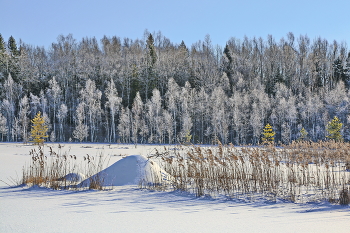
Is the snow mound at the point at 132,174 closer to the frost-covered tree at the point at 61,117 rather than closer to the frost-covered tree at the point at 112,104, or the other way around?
the frost-covered tree at the point at 112,104

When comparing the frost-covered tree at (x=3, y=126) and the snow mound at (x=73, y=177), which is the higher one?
the frost-covered tree at (x=3, y=126)

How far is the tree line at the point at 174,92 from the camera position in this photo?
40156mm

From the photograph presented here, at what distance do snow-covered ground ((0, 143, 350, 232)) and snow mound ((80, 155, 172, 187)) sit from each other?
809mm

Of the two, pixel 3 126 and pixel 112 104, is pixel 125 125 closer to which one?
pixel 112 104

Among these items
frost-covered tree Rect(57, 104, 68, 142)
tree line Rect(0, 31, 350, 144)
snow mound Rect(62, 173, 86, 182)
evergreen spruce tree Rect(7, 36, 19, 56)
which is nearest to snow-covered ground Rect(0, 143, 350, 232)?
snow mound Rect(62, 173, 86, 182)

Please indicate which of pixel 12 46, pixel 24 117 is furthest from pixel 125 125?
pixel 12 46

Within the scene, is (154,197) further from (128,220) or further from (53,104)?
(53,104)

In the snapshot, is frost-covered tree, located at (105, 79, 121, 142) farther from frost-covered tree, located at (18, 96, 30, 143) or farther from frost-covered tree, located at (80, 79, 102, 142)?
frost-covered tree, located at (18, 96, 30, 143)

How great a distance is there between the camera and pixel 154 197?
5602 millimetres

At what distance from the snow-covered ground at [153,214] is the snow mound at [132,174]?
809 millimetres

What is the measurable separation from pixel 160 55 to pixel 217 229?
60.6 m

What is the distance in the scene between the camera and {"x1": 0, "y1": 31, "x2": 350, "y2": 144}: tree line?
40.2 m

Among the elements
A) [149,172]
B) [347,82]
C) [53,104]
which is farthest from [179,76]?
[149,172]

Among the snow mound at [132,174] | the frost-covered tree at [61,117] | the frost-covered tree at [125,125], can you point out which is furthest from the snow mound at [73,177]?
the frost-covered tree at [61,117]
